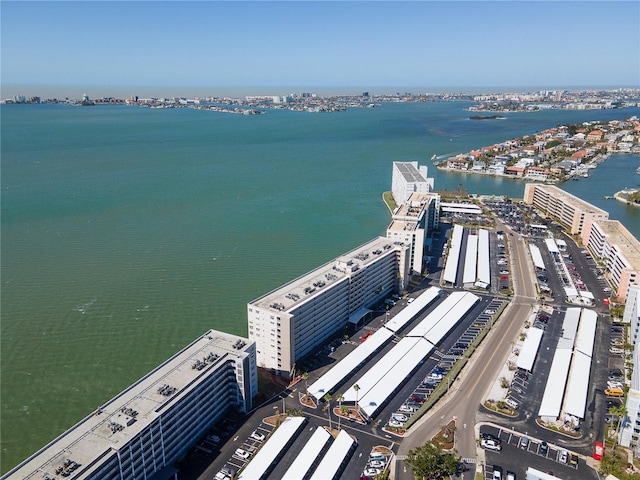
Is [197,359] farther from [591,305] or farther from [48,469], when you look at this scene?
[591,305]

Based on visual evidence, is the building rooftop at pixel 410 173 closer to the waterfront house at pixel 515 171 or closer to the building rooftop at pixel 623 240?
the building rooftop at pixel 623 240

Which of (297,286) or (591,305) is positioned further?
(591,305)

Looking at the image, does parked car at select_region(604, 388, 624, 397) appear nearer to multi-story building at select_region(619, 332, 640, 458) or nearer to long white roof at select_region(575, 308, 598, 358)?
long white roof at select_region(575, 308, 598, 358)

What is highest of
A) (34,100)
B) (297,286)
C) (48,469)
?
(34,100)

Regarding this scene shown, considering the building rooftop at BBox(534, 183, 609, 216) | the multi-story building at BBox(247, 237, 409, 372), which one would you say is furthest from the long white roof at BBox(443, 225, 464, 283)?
the building rooftop at BBox(534, 183, 609, 216)

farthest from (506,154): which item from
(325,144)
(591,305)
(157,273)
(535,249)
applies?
(157,273)

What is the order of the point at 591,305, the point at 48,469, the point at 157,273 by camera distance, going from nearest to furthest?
the point at 48,469, the point at 591,305, the point at 157,273

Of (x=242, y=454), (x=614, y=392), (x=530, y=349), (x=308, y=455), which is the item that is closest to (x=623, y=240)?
(x=530, y=349)
